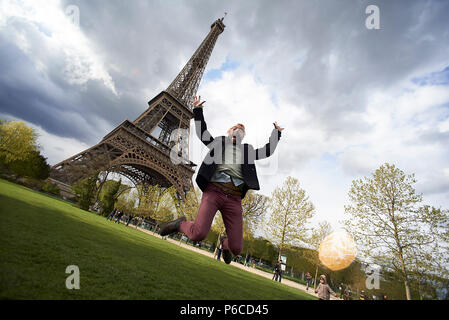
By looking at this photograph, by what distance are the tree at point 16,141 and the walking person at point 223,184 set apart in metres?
32.4

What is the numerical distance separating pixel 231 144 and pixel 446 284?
15.8m

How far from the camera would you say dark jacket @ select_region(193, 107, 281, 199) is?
3248 mm

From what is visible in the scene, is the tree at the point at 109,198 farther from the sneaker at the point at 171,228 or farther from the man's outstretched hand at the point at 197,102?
the man's outstretched hand at the point at 197,102

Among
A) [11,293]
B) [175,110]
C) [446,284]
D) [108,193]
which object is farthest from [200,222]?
[175,110]

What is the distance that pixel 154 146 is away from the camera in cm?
2680

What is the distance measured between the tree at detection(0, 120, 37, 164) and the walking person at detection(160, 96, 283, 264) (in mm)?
32357

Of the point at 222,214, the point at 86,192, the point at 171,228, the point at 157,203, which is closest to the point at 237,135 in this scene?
the point at 222,214

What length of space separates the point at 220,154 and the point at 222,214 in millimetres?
1024

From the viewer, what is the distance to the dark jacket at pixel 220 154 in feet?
10.7

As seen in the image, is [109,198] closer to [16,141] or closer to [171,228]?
[16,141]
